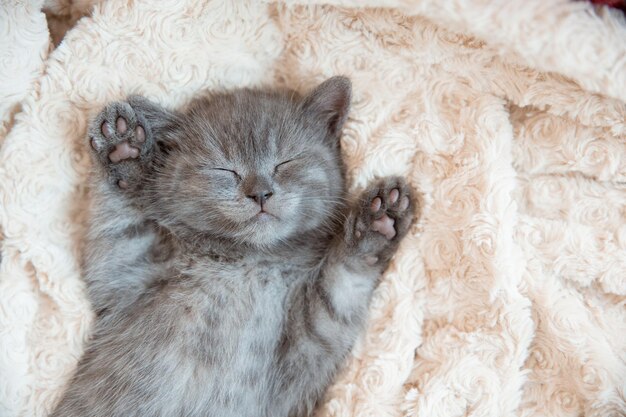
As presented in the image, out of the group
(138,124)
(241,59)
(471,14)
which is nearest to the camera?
(471,14)

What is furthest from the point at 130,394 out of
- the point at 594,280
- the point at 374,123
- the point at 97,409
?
the point at 594,280

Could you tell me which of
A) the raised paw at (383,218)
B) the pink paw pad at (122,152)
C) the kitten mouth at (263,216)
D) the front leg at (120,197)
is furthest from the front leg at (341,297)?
the pink paw pad at (122,152)

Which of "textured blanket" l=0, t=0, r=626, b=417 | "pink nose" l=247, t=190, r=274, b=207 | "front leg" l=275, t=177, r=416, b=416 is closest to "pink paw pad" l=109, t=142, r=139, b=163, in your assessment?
"textured blanket" l=0, t=0, r=626, b=417

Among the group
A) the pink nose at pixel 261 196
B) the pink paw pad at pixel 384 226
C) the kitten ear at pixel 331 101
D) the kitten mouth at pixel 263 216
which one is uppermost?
the kitten ear at pixel 331 101

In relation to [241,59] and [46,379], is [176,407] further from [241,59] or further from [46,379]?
[241,59]

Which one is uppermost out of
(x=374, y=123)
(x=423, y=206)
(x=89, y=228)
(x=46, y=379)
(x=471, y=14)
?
(x=471, y=14)

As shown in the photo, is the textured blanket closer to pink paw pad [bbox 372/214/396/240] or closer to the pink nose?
pink paw pad [bbox 372/214/396/240]

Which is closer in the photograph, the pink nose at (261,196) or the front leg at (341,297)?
the pink nose at (261,196)

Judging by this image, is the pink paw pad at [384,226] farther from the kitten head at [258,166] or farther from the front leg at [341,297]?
the kitten head at [258,166]
